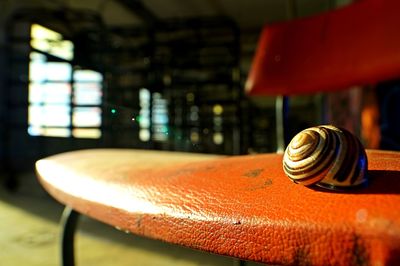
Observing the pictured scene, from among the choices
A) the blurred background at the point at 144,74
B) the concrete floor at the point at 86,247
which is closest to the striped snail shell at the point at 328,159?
the concrete floor at the point at 86,247

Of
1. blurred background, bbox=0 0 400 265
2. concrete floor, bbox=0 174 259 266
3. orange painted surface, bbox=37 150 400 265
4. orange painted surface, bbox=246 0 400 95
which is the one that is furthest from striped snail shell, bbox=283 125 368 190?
blurred background, bbox=0 0 400 265

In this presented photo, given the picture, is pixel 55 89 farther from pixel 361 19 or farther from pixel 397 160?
pixel 397 160

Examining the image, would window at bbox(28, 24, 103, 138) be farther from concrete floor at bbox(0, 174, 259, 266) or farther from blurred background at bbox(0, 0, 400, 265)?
concrete floor at bbox(0, 174, 259, 266)

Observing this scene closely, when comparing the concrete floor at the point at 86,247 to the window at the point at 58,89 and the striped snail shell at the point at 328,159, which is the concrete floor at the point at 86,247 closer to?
the window at the point at 58,89

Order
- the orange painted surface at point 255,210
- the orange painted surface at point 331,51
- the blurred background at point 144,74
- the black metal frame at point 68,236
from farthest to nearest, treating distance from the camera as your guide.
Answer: the blurred background at point 144,74
the orange painted surface at point 331,51
the black metal frame at point 68,236
the orange painted surface at point 255,210

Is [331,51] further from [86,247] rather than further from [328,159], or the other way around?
[86,247]

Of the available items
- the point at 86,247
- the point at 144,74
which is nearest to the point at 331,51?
the point at 86,247

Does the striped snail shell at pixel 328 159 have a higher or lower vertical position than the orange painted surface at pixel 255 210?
higher
